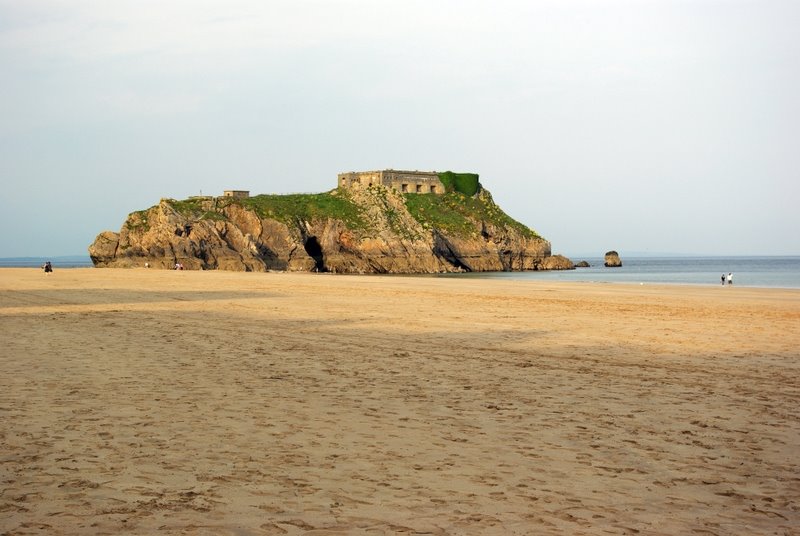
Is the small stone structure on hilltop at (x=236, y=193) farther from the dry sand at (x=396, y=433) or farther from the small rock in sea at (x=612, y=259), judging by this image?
the dry sand at (x=396, y=433)

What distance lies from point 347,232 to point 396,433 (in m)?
99.8

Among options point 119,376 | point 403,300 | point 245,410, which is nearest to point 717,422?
point 245,410

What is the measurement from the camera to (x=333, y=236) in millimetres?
106562

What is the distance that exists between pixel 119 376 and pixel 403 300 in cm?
1854

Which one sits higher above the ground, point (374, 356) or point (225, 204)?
point (225, 204)

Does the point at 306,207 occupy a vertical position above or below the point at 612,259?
above

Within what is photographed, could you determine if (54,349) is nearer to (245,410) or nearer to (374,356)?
(374,356)

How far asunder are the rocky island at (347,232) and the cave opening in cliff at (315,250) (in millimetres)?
137

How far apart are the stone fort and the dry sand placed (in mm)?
106899

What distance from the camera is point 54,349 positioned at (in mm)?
13914

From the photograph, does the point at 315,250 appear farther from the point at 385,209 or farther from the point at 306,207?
the point at 385,209

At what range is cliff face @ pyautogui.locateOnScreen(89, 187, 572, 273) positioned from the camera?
91.1m

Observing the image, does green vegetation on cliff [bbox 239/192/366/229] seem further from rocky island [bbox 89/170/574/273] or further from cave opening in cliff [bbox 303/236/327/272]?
cave opening in cliff [bbox 303/236/327/272]

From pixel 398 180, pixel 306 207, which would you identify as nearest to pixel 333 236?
pixel 306 207
